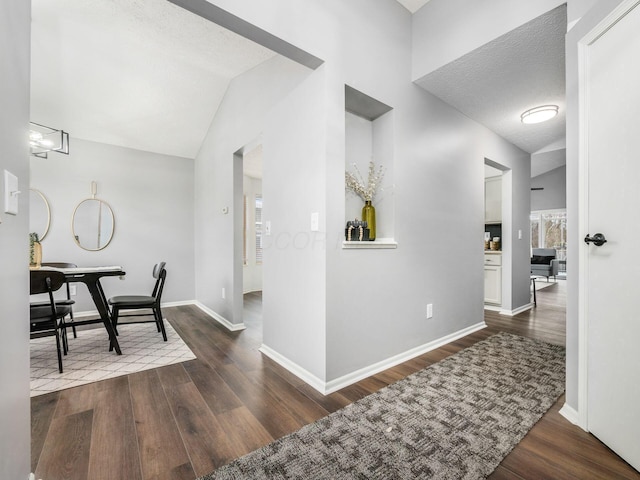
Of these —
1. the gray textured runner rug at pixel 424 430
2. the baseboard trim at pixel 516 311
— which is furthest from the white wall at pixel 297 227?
the baseboard trim at pixel 516 311

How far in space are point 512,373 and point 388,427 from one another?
4.31 feet

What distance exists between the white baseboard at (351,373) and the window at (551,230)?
8.92m

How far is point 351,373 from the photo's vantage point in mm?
2127

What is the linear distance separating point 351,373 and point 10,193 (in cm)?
208

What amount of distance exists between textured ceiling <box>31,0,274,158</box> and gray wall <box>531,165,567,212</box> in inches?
391

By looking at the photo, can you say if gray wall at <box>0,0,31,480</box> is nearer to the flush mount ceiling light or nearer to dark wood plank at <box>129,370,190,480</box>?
dark wood plank at <box>129,370,190,480</box>

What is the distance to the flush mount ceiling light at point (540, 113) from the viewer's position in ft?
9.63

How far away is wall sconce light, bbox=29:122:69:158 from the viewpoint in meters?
3.01

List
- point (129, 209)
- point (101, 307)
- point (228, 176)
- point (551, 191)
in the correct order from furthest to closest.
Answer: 1. point (551, 191)
2. point (129, 209)
3. point (228, 176)
4. point (101, 307)

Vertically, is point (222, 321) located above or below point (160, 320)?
below

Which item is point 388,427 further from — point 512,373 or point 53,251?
point 53,251

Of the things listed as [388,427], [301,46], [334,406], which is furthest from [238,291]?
[301,46]

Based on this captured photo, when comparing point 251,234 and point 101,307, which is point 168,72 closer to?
point 101,307

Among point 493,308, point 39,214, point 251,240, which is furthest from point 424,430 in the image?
point 251,240
